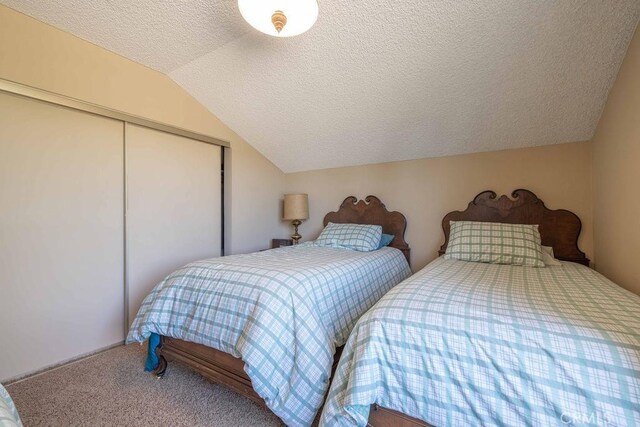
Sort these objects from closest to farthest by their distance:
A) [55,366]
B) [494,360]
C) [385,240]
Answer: [494,360]
[55,366]
[385,240]

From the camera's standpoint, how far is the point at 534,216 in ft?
7.43

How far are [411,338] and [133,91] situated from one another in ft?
8.74

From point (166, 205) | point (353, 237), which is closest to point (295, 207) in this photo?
point (353, 237)

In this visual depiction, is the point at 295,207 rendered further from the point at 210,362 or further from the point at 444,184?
the point at 210,362

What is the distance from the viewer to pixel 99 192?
2055mm

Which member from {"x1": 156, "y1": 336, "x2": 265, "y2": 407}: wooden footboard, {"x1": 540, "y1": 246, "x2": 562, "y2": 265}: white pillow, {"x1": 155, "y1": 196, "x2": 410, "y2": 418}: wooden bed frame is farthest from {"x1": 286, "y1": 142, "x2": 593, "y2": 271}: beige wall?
{"x1": 156, "y1": 336, "x2": 265, "y2": 407}: wooden footboard

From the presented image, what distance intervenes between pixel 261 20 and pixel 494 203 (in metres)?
2.32

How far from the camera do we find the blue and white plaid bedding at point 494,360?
2.43ft

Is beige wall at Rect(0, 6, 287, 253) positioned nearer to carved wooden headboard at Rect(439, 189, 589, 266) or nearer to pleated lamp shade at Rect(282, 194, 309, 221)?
pleated lamp shade at Rect(282, 194, 309, 221)

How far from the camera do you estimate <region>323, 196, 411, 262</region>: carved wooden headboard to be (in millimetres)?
2852

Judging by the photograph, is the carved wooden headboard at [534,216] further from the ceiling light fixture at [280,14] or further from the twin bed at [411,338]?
the ceiling light fixture at [280,14]

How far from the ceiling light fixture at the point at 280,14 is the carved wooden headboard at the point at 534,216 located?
2.07 m

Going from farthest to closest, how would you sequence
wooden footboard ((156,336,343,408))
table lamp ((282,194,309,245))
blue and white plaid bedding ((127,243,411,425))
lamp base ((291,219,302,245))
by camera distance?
lamp base ((291,219,302,245))
table lamp ((282,194,309,245))
wooden footboard ((156,336,343,408))
blue and white plaid bedding ((127,243,411,425))

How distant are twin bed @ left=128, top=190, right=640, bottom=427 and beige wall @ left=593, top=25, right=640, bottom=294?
18 cm
